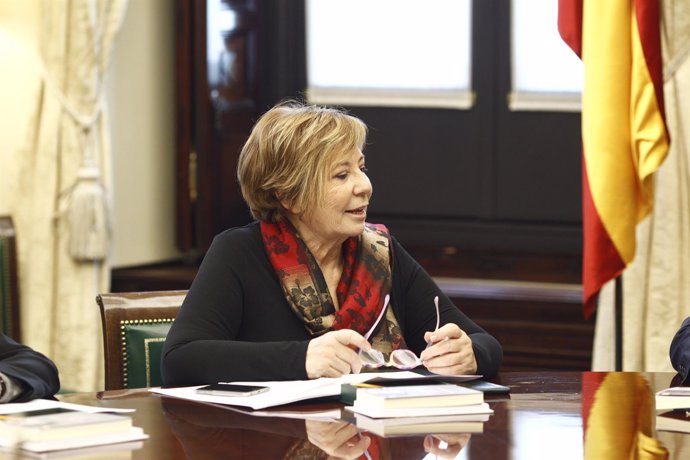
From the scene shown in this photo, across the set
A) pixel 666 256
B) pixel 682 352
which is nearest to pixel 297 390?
pixel 682 352

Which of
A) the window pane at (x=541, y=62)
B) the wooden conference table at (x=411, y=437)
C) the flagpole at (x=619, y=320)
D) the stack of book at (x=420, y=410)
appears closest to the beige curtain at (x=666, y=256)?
the flagpole at (x=619, y=320)

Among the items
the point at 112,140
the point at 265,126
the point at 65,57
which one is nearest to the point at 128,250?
the point at 112,140

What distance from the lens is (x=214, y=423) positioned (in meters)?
2.04

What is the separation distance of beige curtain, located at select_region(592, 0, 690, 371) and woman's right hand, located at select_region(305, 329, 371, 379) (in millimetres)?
2336

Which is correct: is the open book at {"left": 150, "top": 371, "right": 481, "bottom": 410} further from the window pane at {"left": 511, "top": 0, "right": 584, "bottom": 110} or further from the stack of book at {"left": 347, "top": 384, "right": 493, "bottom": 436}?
the window pane at {"left": 511, "top": 0, "right": 584, "bottom": 110}

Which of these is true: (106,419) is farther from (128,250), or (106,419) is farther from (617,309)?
(128,250)

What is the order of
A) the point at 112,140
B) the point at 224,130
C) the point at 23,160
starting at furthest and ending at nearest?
the point at 224,130
the point at 112,140
the point at 23,160

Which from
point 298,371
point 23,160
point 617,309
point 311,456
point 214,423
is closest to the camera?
point 311,456

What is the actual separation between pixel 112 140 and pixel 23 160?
581 mm

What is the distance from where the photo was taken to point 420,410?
2.07m

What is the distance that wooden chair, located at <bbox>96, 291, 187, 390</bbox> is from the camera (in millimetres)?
2748

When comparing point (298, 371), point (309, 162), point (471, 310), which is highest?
point (309, 162)

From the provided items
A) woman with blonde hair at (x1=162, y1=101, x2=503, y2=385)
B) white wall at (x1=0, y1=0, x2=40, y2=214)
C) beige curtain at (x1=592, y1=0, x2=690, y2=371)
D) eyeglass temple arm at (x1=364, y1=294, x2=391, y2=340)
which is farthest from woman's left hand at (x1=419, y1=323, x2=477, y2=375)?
white wall at (x1=0, y1=0, x2=40, y2=214)

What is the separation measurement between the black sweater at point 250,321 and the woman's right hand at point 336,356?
33 mm
